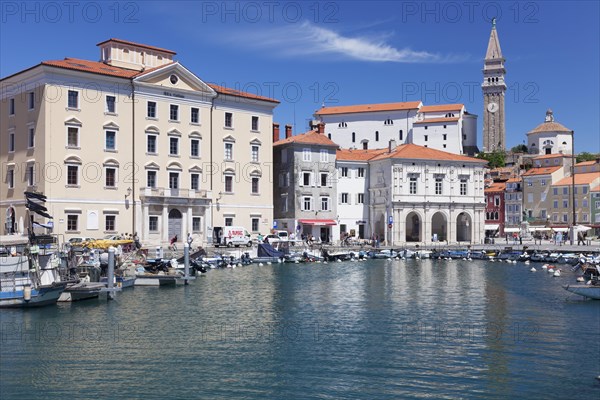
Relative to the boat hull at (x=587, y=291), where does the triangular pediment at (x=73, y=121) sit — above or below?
above

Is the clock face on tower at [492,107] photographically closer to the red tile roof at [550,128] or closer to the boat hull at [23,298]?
the red tile roof at [550,128]

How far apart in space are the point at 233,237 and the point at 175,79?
14.9m

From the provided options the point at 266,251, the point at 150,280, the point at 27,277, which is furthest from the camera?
the point at 266,251

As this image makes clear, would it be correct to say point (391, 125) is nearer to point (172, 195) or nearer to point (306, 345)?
point (172, 195)

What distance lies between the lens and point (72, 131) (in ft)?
186

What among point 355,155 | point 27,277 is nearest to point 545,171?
point 355,155

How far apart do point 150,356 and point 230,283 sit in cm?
2096

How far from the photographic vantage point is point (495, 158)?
13950cm

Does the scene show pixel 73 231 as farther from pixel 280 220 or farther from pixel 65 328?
pixel 65 328

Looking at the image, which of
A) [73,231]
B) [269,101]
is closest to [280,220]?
[269,101]

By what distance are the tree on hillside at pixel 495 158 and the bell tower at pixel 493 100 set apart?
11213 millimetres

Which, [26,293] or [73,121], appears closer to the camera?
[26,293]

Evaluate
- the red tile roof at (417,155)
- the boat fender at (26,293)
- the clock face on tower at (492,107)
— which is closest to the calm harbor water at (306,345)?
the boat fender at (26,293)

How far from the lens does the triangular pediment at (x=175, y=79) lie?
60812 mm
